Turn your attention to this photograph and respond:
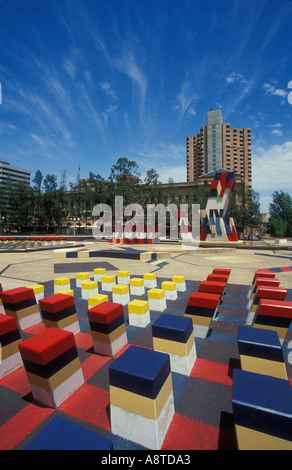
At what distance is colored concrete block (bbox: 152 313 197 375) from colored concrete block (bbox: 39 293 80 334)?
2026 millimetres

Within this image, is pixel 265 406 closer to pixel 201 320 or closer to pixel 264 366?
pixel 264 366

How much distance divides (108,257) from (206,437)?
1485 cm

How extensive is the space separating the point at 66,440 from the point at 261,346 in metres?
2.56

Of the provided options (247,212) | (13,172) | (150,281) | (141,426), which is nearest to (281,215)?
(247,212)

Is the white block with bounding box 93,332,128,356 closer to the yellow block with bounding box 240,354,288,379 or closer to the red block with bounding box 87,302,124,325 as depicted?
Answer: the red block with bounding box 87,302,124,325

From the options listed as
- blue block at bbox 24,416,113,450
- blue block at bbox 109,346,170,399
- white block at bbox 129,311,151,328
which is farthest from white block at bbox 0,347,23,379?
white block at bbox 129,311,151,328

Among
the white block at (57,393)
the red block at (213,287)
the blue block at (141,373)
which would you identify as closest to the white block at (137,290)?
the red block at (213,287)

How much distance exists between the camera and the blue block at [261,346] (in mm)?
3062

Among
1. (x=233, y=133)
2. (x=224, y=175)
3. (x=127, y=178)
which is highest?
(x=233, y=133)
